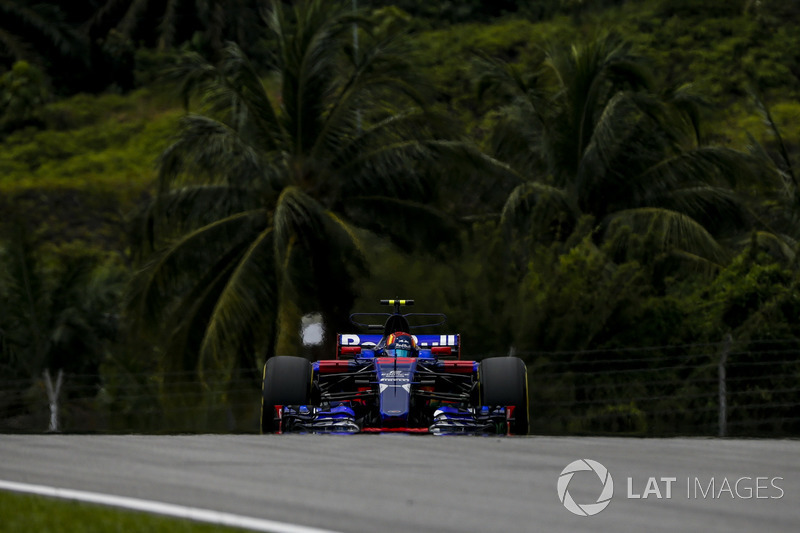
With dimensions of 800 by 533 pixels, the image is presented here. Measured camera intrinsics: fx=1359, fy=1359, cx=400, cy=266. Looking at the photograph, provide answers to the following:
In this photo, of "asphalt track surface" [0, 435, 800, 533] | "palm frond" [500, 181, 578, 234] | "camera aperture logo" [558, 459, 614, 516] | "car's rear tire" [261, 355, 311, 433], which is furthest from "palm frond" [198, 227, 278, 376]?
"camera aperture logo" [558, 459, 614, 516]

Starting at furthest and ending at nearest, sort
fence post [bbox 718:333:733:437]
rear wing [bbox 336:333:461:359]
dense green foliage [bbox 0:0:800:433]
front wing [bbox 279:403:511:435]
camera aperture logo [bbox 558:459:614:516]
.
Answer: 1. dense green foliage [bbox 0:0:800:433]
2. fence post [bbox 718:333:733:437]
3. rear wing [bbox 336:333:461:359]
4. front wing [bbox 279:403:511:435]
5. camera aperture logo [bbox 558:459:614:516]

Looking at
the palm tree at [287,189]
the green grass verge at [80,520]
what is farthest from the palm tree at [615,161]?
the green grass verge at [80,520]

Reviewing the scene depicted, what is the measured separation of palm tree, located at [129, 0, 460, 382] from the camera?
2259 cm

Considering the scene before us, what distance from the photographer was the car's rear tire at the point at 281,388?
1268 centimetres

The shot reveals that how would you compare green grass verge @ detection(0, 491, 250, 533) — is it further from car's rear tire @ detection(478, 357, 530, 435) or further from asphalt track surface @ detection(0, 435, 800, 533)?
car's rear tire @ detection(478, 357, 530, 435)

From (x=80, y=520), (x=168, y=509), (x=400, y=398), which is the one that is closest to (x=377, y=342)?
(x=400, y=398)

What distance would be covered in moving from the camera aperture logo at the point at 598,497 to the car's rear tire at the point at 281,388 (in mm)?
4674

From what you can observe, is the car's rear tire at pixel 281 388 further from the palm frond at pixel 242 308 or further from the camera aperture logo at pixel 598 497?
the palm frond at pixel 242 308

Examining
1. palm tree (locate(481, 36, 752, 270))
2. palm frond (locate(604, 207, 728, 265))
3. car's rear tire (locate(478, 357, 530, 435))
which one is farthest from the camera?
palm tree (locate(481, 36, 752, 270))

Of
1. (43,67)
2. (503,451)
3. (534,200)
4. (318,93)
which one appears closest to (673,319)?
(534,200)

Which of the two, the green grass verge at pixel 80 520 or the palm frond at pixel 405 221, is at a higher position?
the palm frond at pixel 405 221

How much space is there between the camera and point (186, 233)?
79.0 feet

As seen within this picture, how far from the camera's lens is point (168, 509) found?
7.12m

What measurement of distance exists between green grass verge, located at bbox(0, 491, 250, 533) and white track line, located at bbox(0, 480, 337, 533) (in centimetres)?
8
